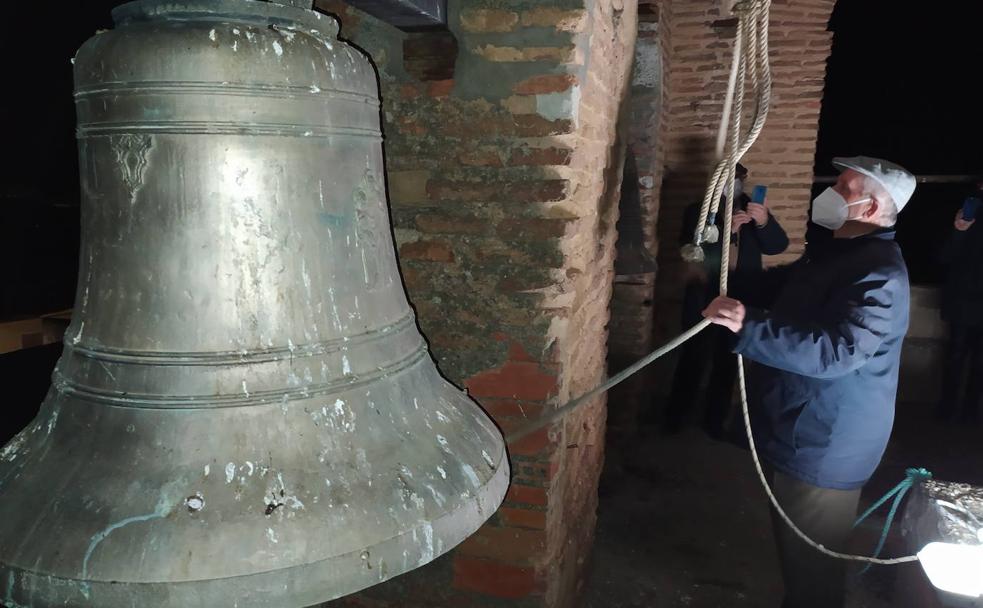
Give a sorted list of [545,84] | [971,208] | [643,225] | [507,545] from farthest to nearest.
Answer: [971,208] < [643,225] < [507,545] < [545,84]

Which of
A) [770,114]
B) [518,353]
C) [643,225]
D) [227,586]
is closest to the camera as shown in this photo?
[227,586]

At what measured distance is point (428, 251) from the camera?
2.07 metres

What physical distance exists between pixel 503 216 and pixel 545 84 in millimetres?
418

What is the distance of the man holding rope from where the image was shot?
2.19m

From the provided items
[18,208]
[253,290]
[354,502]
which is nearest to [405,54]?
[18,208]

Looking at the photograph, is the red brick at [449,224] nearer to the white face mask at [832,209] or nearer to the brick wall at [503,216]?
the brick wall at [503,216]

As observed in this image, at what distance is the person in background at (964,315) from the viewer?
16.3ft

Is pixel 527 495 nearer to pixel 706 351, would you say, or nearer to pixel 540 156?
pixel 540 156

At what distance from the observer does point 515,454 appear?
2121 mm

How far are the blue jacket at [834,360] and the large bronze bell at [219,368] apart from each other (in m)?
1.67

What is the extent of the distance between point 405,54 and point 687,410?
12.9ft

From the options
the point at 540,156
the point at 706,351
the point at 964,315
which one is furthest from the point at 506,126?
the point at 964,315

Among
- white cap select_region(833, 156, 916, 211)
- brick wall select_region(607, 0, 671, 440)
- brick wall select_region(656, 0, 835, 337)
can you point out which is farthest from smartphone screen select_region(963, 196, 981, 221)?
white cap select_region(833, 156, 916, 211)

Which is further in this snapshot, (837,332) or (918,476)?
(918,476)
